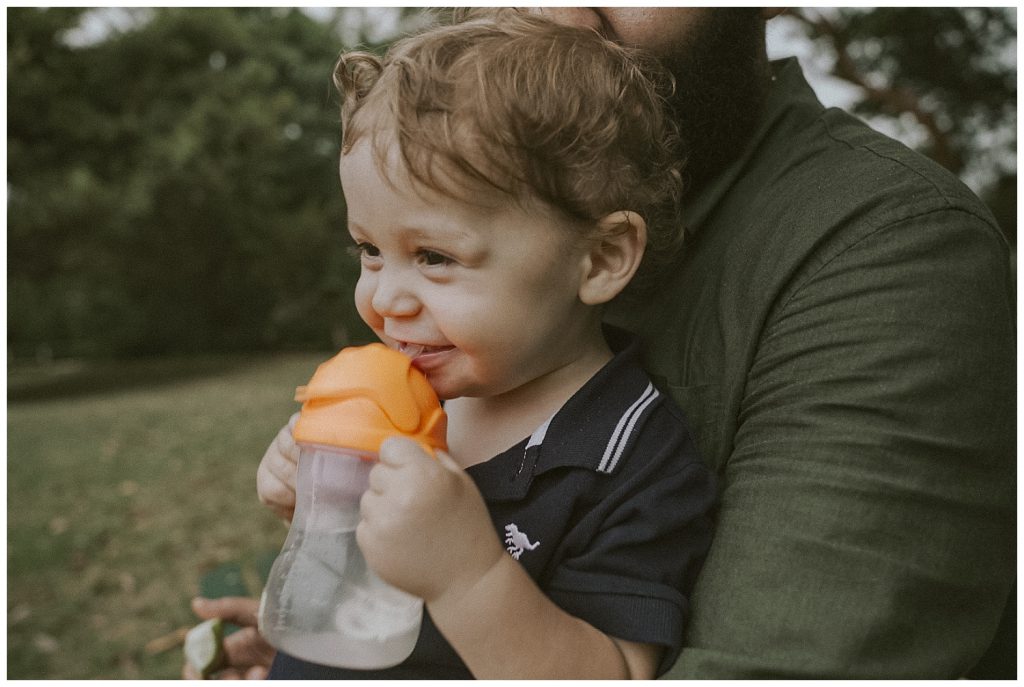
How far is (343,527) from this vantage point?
169 cm

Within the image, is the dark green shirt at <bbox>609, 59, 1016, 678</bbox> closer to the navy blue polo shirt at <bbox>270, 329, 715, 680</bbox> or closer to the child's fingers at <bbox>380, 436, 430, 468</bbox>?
the navy blue polo shirt at <bbox>270, 329, 715, 680</bbox>

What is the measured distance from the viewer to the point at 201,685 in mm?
2223

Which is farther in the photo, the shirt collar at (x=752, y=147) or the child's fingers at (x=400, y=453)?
the shirt collar at (x=752, y=147)

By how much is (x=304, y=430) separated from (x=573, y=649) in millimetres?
585

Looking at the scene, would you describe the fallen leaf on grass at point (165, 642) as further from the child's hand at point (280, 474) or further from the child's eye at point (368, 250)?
the child's eye at point (368, 250)

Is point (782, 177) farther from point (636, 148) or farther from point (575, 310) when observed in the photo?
point (575, 310)

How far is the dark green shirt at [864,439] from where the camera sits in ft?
5.05

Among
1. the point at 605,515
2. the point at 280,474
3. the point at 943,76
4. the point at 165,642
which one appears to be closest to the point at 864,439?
the point at 605,515

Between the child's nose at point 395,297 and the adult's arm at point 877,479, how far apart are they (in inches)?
26.7

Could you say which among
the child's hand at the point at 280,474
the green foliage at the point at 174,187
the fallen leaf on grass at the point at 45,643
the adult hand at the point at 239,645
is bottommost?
the green foliage at the point at 174,187

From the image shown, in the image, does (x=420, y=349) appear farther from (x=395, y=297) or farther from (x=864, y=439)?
(x=864, y=439)

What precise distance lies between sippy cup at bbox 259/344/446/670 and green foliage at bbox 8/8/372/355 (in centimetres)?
1240

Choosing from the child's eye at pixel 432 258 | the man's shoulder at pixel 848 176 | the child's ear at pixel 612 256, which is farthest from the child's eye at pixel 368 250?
the man's shoulder at pixel 848 176

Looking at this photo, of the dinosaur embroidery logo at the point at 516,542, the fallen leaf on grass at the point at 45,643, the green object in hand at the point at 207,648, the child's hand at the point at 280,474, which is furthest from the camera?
the fallen leaf on grass at the point at 45,643
